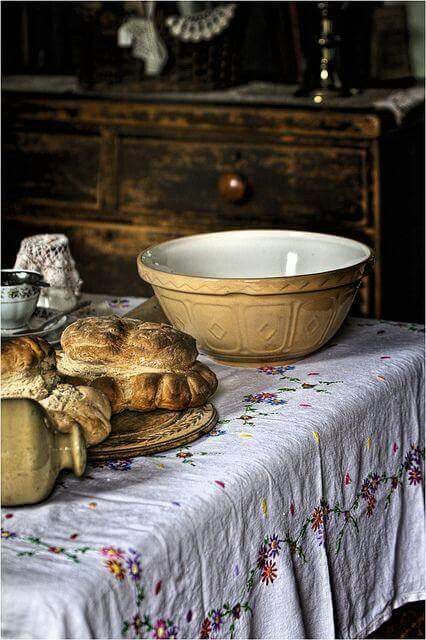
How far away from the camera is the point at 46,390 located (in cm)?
107

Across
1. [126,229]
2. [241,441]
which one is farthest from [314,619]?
[126,229]

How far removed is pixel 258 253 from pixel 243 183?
97 centimetres

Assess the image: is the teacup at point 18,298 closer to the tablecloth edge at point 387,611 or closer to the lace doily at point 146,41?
the tablecloth edge at point 387,611

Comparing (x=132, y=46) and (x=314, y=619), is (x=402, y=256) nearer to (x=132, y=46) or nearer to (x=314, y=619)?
(x=132, y=46)

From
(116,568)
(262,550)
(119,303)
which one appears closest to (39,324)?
(119,303)

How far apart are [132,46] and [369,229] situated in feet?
2.87

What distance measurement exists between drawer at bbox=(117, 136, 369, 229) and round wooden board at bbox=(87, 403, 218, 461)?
4.47ft

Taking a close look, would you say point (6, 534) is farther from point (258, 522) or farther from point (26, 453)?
point (258, 522)

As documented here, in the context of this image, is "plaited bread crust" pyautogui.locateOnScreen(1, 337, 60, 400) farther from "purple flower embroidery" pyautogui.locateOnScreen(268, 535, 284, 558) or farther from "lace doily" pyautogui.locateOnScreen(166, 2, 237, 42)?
"lace doily" pyautogui.locateOnScreen(166, 2, 237, 42)

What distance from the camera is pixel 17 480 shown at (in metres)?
0.94

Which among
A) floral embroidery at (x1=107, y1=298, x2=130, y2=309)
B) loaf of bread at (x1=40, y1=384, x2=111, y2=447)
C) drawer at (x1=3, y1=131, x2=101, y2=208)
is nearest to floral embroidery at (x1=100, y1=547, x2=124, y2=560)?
loaf of bread at (x1=40, y1=384, x2=111, y2=447)

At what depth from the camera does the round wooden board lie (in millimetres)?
1082

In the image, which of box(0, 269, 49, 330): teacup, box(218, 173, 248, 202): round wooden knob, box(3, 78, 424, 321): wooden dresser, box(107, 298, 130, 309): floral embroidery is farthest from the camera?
box(218, 173, 248, 202): round wooden knob

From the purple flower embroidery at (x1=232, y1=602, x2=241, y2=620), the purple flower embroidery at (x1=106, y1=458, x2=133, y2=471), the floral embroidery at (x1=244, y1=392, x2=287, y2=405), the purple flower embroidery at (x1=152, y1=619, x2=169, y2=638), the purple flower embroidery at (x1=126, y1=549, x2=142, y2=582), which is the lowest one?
the purple flower embroidery at (x1=232, y1=602, x2=241, y2=620)
